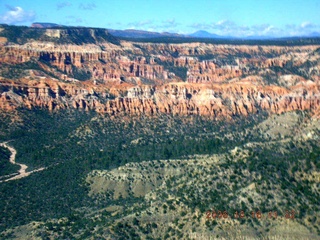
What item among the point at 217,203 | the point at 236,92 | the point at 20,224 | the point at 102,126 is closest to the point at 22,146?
the point at 102,126

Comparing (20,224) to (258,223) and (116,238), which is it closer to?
(116,238)

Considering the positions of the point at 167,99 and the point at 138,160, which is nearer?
the point at 138,160
